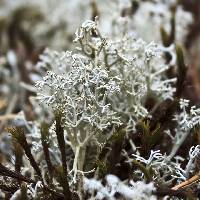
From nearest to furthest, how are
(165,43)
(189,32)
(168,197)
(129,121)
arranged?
(168,197)
(129,121)
(165,43)
(189,32)

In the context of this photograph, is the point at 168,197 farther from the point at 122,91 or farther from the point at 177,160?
the point at 122,91

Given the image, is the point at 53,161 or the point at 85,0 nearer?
the point at 53,161

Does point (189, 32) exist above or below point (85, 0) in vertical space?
below

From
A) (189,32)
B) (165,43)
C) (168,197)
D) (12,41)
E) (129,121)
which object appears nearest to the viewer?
(168,197)

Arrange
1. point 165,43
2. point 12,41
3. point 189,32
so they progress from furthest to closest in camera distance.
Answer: point 12,41 < point 189,32 < point 165,43

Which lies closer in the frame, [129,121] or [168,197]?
[168,197]

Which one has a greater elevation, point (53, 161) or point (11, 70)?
point (11, 70)

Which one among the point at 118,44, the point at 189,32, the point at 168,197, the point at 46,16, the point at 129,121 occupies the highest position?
the point at 46,16

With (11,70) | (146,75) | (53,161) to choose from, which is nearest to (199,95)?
(146,75)

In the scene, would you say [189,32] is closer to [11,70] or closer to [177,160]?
[11,70]

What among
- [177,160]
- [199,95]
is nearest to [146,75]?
[177,160]
